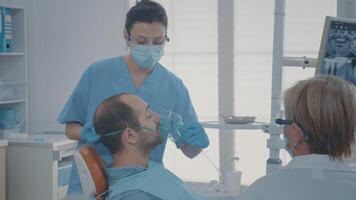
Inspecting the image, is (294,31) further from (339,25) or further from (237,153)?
(339,25)

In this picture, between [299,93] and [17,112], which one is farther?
[17,112]

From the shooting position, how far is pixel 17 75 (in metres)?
3.87

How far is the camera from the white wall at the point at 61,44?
3.93 meters

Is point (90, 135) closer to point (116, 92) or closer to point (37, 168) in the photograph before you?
point (116, 92)

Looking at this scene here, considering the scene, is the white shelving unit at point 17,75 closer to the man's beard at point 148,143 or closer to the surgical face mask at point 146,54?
the surgical face mask at point 146,54

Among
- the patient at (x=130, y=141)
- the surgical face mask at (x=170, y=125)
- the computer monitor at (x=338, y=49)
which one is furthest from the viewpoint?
the computer monitor at (x=338, y=49)

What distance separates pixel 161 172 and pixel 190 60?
2.29 m

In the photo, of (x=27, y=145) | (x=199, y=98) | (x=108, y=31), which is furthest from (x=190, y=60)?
(x=27, y=145)

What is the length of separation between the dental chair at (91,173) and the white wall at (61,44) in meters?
2.55

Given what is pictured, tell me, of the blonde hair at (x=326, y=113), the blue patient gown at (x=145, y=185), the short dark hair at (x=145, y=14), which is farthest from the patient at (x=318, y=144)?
the short dark hair at (x=145, y=14)

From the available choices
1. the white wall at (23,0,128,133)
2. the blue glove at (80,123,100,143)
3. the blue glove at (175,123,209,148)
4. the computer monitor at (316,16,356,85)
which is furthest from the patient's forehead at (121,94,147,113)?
the white wall at (23,0,128,133)

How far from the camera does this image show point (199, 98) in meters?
3.81

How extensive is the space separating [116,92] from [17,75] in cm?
216

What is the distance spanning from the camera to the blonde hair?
139cm
